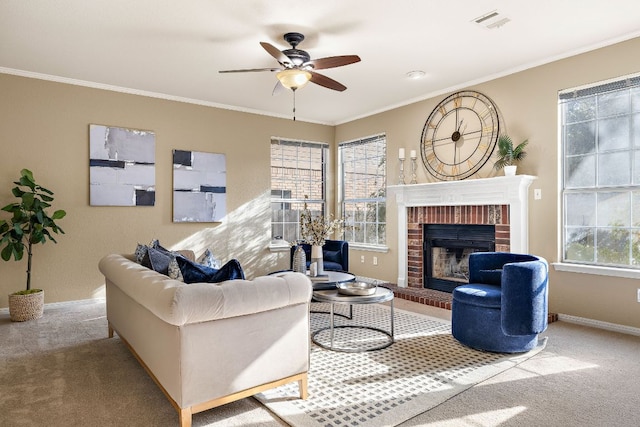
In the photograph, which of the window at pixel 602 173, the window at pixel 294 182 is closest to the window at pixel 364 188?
the window at pixel 294 182

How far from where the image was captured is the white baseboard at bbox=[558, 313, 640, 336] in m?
3.66

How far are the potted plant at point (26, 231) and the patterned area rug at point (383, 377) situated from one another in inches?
112

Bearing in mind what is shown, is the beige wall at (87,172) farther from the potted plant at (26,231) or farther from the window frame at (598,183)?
the window frame at (598,183)

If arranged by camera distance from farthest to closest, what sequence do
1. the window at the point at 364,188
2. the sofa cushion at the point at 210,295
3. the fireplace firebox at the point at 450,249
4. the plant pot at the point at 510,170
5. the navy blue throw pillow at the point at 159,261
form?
the window at the point at 364,188 → the fireplace firebox at the point at 450,249 → the plant pot at the point at 510,170 → the navy blue throw pillow at the point at 159,261 → the sofa cushion at the point at 210,295

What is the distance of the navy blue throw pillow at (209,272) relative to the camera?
91.5 inches

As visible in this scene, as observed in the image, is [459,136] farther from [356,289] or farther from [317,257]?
[356,289]

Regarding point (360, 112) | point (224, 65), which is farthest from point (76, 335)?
point (360, 112)

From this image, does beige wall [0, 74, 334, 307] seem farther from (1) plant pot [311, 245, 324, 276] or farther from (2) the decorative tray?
(2) the decorative tray

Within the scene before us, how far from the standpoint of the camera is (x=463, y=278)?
5.18 m

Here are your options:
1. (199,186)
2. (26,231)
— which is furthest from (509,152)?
(26,231)

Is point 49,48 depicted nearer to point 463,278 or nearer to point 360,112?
point 360,112

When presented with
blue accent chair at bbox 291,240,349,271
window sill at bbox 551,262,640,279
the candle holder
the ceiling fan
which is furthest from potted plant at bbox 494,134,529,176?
blue accent chair at bbox 291,240,349,271

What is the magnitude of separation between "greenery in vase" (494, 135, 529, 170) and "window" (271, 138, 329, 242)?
10.3 ft

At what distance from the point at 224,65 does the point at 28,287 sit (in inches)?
120
